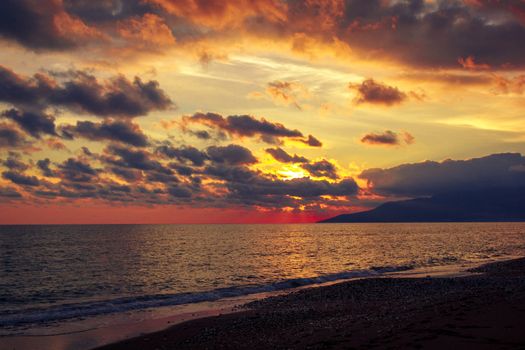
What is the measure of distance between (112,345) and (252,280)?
3247 centimetres

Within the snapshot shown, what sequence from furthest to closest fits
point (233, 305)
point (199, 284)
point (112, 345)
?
point (199, 284), point (233, 305), point (112, 345)

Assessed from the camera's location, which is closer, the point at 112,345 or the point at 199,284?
the point at 112,345

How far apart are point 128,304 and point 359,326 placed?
24.9m

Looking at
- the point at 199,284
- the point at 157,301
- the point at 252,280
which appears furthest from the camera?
the point at 252,280

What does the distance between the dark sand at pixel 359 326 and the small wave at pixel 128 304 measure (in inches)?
400

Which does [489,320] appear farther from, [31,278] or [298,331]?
[31,278]

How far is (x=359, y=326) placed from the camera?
20312 mm

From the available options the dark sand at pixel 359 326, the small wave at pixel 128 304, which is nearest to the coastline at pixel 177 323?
the dark sand at pixel 359 326

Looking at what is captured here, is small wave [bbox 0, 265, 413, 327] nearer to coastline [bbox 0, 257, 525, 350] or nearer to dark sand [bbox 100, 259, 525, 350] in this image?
coastline [bbox 0, 257, 525, 350]

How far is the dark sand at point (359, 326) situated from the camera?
51.8 ft

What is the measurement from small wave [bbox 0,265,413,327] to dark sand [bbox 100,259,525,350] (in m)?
10.2

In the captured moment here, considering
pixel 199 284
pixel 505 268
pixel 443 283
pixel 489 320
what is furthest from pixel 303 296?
pixel 505 268

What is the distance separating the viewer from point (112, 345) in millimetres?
22969

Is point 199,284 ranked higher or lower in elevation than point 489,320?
lower
